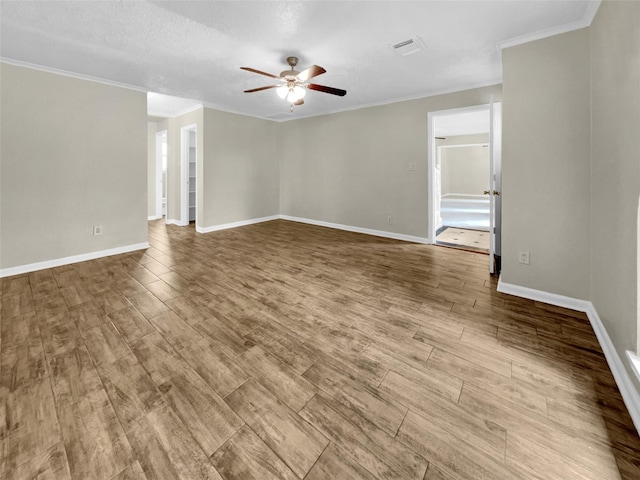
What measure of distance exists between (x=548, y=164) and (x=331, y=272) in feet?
7.82

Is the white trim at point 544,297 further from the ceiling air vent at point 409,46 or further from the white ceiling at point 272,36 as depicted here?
the ceiling air vent at point 409,46

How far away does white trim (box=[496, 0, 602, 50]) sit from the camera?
216 centimetres

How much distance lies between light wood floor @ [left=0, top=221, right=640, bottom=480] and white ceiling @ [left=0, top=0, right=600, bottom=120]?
246 centimetres

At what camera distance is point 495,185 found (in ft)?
11.3

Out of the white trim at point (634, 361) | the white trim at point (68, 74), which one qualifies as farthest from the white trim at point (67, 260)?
the white trim at point (634, 361)

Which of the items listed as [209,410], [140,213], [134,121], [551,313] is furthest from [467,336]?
[134,121]

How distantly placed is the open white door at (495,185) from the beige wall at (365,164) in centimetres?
109

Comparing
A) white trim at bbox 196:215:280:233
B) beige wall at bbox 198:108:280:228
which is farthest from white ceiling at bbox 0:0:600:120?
white trim at bbox 196:215:280:233

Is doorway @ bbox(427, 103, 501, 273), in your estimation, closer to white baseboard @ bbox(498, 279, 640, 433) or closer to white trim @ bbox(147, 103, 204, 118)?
white baseboard @ bbox(498, 279, 640, 433)

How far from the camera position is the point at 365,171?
5430 mm

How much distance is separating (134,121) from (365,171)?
12.8 ft

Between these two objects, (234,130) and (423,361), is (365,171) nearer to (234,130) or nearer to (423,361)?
(234,130)

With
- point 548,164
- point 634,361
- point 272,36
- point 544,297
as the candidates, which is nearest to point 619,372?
point 634,361

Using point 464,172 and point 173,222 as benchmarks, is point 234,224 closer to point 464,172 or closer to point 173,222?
point 173,222
